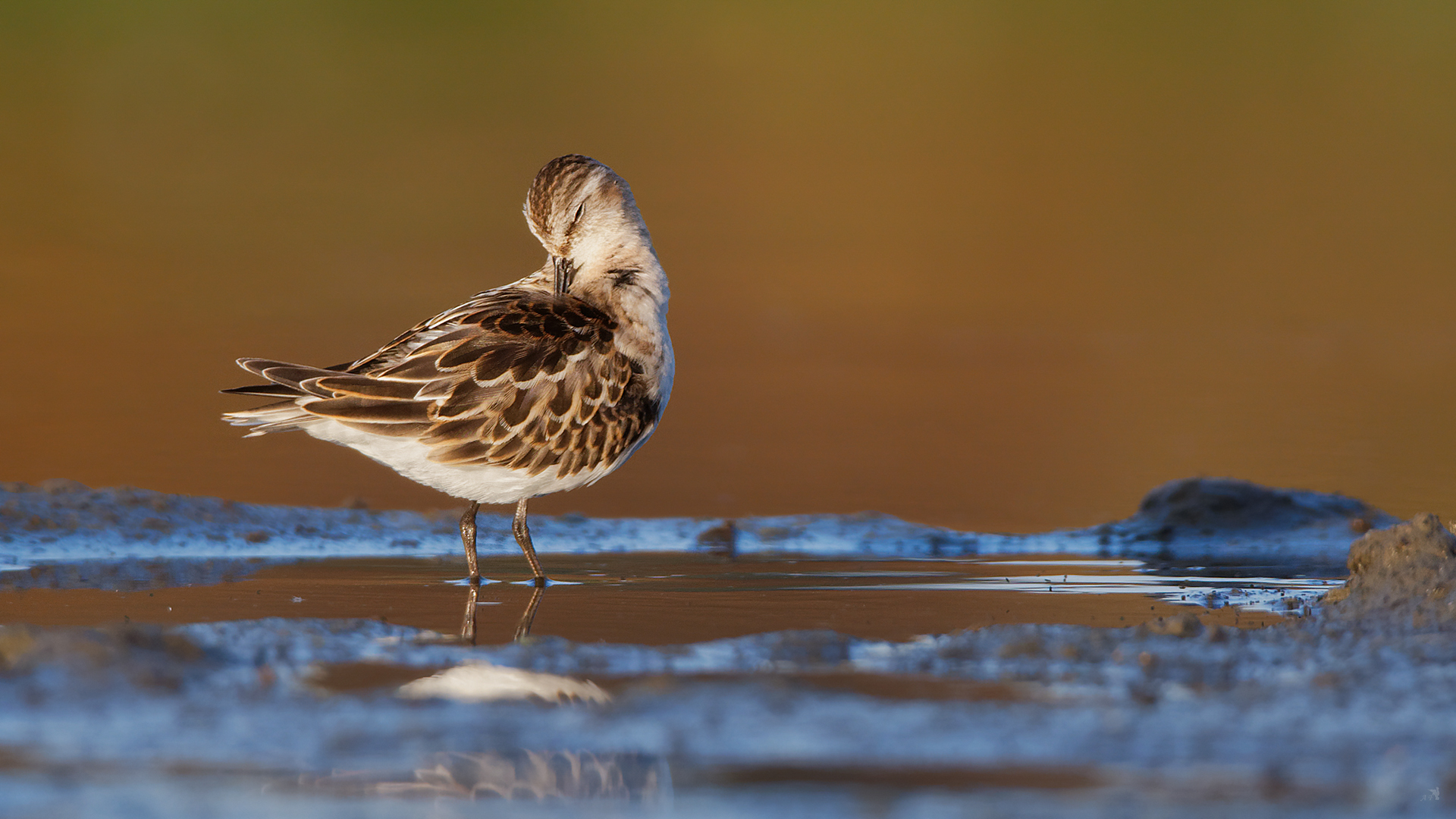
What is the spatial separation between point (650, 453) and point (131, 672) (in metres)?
6.24

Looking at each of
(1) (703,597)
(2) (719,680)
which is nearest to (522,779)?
(2) (719,680)

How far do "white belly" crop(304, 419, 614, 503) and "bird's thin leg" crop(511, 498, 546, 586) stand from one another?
0.23 feet

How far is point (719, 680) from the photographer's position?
397cm

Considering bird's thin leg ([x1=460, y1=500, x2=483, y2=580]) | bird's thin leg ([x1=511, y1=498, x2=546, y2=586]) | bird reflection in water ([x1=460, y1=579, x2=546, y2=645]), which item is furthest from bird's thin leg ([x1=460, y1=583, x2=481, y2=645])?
bird's thin leg ([x1=511, y1=498, x2=546, y2=586])

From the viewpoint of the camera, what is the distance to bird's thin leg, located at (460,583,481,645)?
4.81 metres

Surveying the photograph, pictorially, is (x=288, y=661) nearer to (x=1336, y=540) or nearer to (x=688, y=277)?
→ (x=1336, y=540)

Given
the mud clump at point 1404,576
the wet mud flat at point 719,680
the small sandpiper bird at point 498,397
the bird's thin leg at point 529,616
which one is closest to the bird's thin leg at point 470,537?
the small sandpiper bird at point 498,397

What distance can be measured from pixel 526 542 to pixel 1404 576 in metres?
3.31

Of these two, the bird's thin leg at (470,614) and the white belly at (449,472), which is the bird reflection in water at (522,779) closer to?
the bird's thin leg at (470,614)

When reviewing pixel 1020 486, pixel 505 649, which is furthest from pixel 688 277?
pixel 505 649

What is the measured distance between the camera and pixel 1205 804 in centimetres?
293

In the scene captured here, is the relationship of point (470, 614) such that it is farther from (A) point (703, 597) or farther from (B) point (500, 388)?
(B) point (500, 388)

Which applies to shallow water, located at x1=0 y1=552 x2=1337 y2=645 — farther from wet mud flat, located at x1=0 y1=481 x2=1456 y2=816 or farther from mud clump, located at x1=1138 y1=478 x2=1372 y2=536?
mud clump, located at x1=1138 y1=478 x2=1372 y2=536

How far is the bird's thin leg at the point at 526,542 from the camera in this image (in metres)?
6.10
